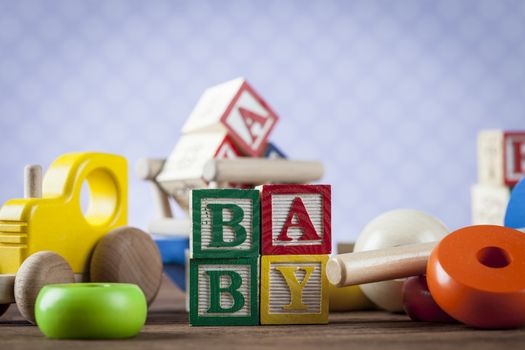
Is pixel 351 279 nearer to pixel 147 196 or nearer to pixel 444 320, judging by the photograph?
pixel 444 320

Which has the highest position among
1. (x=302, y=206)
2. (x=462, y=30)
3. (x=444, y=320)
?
(x=462, y=30)

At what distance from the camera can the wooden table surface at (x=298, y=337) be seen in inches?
34.4

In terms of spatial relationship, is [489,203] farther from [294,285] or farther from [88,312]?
[88,312]

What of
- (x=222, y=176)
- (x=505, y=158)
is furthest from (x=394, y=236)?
(x=505, y=158)

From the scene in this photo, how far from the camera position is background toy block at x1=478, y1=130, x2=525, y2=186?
233 centimetres

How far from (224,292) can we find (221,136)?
0.59 metres

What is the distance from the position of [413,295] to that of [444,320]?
6cm

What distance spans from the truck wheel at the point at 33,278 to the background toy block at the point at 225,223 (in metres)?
0.21

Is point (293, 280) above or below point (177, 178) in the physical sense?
below

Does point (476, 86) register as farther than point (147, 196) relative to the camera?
Yes

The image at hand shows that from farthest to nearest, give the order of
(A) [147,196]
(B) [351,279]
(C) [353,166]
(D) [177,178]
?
(C) [353,166], (A) [147,196], (D) [177,178], (B) [351,279]

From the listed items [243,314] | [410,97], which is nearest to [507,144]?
[410,97]

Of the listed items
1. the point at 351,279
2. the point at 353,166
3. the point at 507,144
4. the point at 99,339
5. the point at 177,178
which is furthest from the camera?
the point at 353,166

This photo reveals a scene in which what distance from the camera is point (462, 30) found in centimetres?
281
